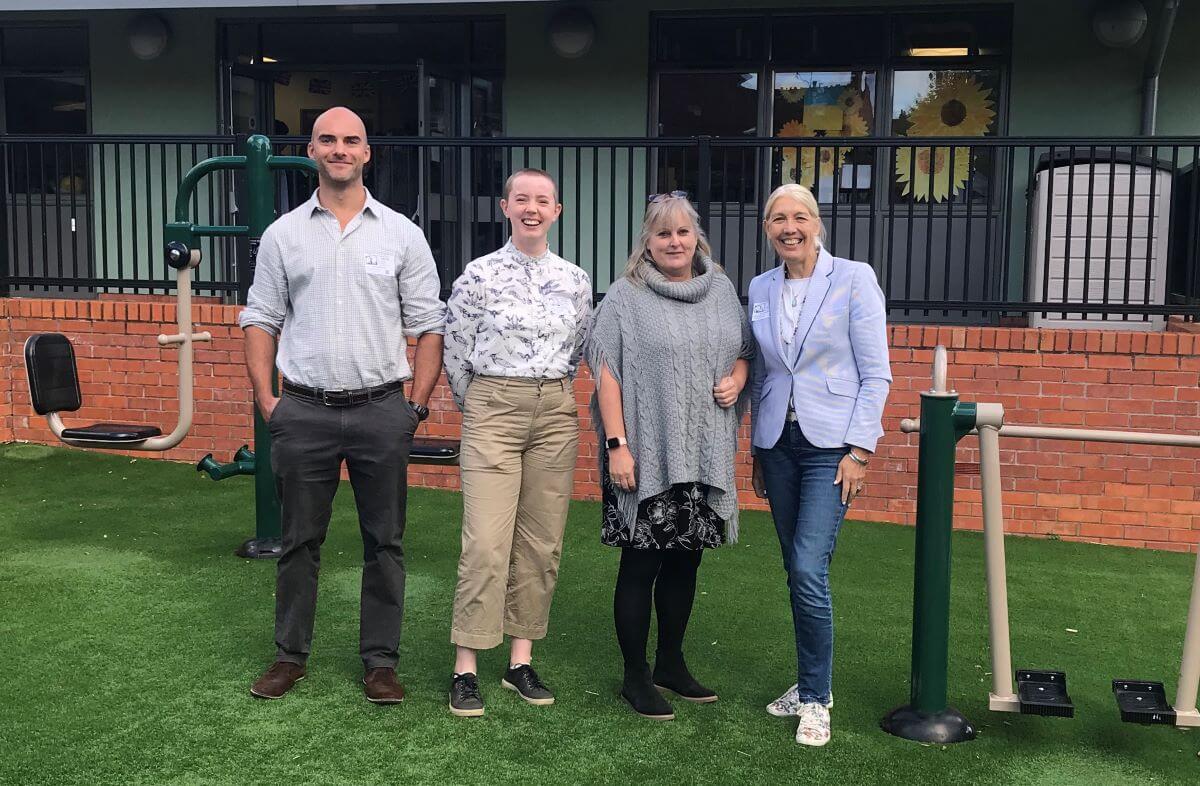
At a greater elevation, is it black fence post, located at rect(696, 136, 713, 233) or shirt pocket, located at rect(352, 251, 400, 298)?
black fence post, located at rect(696, 136, 713, 233)

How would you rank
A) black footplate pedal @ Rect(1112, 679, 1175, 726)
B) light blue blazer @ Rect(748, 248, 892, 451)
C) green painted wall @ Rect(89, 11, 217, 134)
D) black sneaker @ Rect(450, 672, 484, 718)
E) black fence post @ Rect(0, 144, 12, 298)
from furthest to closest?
1. green painted wall @ Rect(89, 11, 217, 134)
2. black fence post @ Rect(0, 144, 12, 298)
3. black sneaker @ Rect(450, 672, 484, 718)
4. light blue blazer @ Rect(748, 248, 892, 451)
5. black footplate pedal @ Rect(1112, 679, 1175, 726)

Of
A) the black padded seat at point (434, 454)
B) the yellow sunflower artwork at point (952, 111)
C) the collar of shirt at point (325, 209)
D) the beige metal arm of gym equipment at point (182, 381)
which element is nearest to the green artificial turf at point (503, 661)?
the beige metal arm of gym equipment at point (182, 381)

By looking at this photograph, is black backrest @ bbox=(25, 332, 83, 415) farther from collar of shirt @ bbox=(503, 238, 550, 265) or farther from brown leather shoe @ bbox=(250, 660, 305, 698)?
collar of shirt @ bbox=(503, 238, 550, 265)

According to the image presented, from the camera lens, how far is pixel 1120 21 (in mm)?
8742

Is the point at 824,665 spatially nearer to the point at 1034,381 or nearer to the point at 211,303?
the point at 1034,381

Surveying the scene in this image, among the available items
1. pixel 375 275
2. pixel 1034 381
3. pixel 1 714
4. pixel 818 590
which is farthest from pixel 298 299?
pixel 1034 381

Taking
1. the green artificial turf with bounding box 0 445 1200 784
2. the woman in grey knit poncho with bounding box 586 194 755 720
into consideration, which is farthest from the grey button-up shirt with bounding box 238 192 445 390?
the green artificial turf with bounding box 0 445 1200 784

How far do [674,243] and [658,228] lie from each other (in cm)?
8

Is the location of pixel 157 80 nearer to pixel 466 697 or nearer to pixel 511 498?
pixel 511 498

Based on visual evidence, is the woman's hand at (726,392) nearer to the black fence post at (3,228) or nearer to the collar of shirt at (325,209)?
the collar of shirt at (325,209)

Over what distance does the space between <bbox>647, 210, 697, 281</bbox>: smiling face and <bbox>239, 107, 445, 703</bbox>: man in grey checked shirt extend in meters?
0.79

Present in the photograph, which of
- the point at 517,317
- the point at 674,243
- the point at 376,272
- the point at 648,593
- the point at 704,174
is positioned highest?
the point at 704,174

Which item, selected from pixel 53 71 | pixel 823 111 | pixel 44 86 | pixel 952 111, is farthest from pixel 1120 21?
pixel 44 86

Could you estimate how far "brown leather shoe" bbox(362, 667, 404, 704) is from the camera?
4094 mm
